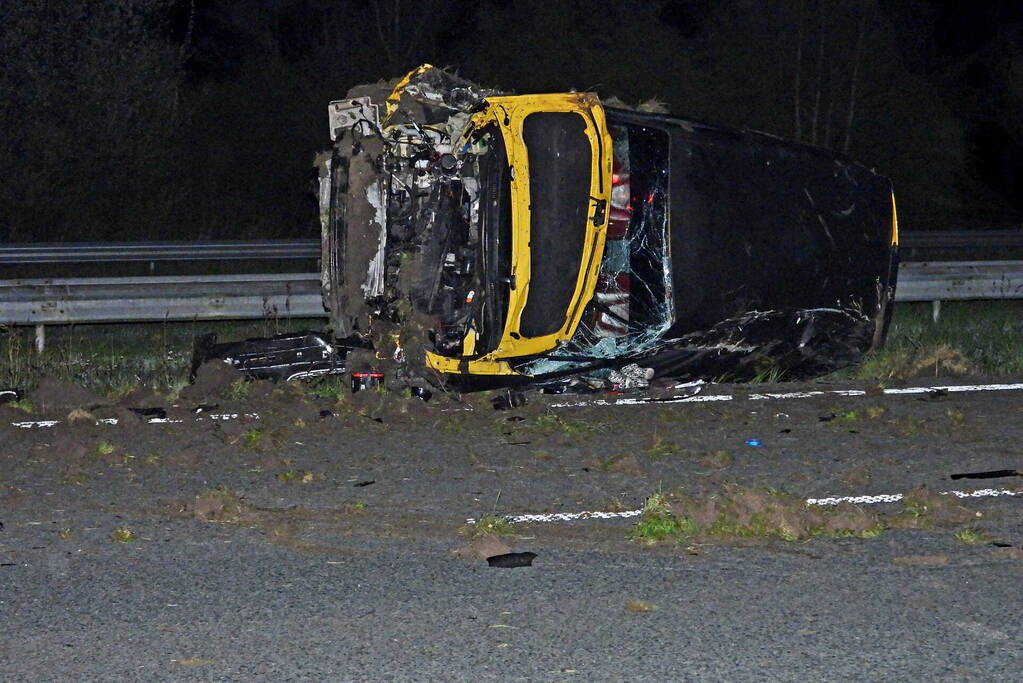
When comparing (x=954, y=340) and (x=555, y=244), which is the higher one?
(x=555, y=244)

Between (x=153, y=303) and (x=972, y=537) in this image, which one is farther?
(x=153, y=303)

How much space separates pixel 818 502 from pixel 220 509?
257cm

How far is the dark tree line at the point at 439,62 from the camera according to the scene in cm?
2317

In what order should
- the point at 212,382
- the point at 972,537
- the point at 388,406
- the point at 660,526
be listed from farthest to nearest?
1. the point at 212,382
2. the point at 388,406
3. the point at 660,526
4. the point at 972,537

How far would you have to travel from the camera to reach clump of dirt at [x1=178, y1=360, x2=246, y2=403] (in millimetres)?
8571

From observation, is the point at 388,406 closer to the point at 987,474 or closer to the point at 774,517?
the point at 774,517

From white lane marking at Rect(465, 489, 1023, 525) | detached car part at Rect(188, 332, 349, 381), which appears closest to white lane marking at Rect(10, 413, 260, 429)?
detached car part at Rect(188, 332, 349, 381)

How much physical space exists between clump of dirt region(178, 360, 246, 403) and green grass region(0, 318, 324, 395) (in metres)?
0.10

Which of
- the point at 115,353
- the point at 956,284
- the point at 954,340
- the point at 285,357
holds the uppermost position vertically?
the point at 956,284

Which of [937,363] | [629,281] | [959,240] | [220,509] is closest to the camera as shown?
[220,509]

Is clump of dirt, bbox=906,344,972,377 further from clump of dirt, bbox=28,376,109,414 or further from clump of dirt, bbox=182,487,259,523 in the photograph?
clump of dirt, bbox=28,376,109,414

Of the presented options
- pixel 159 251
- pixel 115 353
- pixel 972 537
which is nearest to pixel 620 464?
pixel 972 537

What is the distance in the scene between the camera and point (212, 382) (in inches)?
340

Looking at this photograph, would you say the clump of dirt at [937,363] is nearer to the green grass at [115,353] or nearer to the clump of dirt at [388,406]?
the clump of dirt at [388,406]
